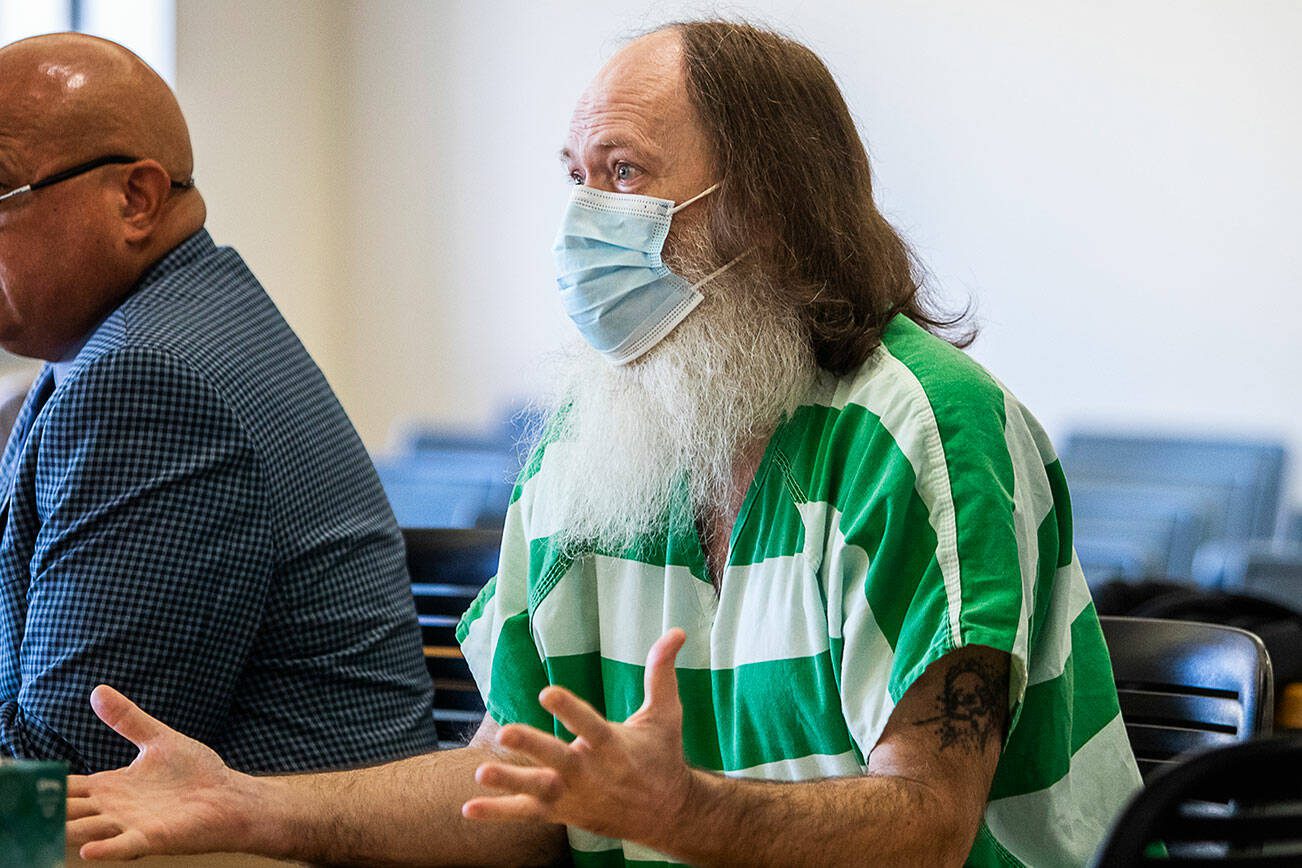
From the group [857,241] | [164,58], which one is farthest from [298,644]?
[164,58]

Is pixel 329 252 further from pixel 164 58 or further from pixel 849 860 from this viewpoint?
pixel 849 860

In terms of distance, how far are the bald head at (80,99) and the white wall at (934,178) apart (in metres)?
2.21

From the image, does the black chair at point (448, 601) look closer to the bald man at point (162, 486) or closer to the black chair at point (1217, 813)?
the bald man at point (162, 486)

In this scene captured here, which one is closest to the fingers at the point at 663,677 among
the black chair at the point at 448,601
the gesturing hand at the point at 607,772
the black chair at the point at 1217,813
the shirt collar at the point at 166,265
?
→ the gesturing hand at the point at 607,772

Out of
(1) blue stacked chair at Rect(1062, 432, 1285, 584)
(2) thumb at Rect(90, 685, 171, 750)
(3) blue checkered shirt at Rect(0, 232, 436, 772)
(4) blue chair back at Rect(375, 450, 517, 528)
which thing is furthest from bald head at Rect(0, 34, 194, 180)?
(1) blue stacked chair at Rect(1062, 432, 1285, 584)

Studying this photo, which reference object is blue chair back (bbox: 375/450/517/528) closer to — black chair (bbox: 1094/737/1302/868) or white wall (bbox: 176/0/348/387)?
white wall (bbox: 176/0/348/387)

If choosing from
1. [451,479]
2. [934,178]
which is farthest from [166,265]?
[934,178]

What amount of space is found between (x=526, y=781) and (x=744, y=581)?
0.50 metres

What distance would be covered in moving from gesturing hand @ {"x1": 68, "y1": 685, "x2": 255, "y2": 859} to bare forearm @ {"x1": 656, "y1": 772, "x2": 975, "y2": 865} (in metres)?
0.45

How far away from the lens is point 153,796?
1.36 m

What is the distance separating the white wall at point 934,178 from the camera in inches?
197

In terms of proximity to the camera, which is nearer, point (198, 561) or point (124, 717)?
point (124, 717)

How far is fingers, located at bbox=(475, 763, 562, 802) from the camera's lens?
1.04 m

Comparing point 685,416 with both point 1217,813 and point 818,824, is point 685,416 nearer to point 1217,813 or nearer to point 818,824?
point 818,824
